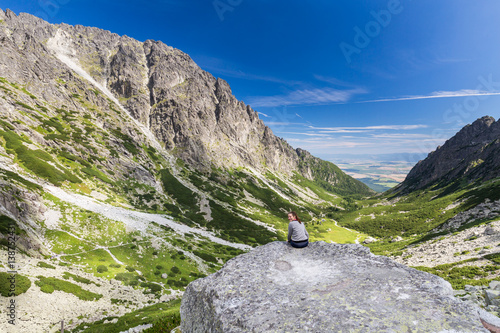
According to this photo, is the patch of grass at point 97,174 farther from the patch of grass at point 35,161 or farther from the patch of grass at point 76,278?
the patch of grass at point 76,278

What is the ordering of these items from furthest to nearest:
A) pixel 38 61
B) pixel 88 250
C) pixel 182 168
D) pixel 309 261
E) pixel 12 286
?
pixel 182 168
pixel 38 61
pixel 88 250
pixel 12 286
pixel 309 261

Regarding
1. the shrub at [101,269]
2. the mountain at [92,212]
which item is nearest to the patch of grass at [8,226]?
the mountain at [92,212]

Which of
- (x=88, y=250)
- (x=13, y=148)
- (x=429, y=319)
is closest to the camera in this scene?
(x=429, y=319)

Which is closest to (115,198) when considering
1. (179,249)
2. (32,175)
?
(32,175)

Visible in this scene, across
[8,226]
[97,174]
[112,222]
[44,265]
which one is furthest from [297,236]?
[97,174]

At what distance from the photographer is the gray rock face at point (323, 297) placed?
25.0ft

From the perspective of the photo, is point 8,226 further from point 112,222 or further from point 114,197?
point 114,197

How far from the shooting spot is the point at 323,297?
9.69 metres

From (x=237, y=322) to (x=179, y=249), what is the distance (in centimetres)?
6581

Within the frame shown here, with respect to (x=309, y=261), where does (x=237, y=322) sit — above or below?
below

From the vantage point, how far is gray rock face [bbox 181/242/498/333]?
25.0 feet

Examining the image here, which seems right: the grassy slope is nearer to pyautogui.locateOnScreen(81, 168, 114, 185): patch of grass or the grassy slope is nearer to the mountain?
the mountain

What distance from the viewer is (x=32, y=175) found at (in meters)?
72.8

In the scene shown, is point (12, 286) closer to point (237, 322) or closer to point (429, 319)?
point (237, 322)
